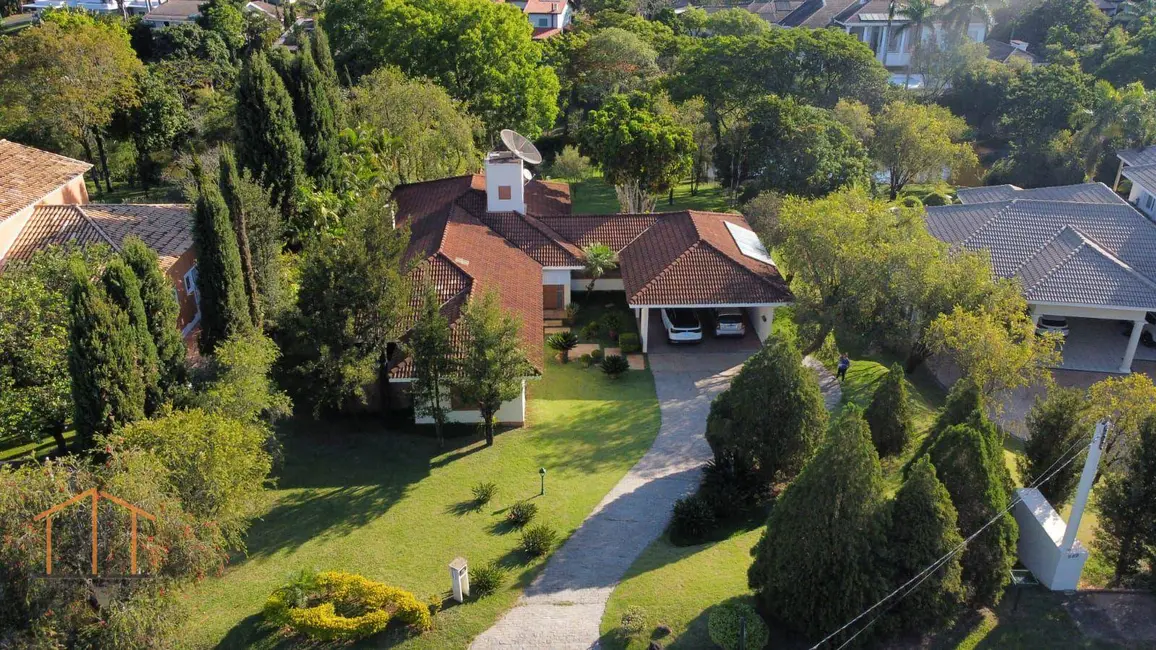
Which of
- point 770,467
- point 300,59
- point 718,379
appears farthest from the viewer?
point 300,59

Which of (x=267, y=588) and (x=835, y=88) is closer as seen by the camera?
(x=267, y=588)

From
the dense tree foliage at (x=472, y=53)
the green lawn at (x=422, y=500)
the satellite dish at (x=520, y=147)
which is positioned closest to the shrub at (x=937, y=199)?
the dense tree foliage at (x=472, y=53)

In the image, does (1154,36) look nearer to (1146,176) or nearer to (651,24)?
(1146,176)

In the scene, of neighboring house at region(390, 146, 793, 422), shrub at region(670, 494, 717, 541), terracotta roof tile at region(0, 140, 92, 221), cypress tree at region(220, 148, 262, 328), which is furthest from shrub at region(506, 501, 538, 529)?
terracotta roof tile at region(0, 140, 92, 221)

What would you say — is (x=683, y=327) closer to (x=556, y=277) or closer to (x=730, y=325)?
(x=730, y=325)

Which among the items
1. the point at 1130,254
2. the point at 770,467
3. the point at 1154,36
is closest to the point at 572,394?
the point at 770,467

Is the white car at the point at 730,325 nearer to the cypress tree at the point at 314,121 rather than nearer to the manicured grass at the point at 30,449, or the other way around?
the cypress tree at the point at 314,121
